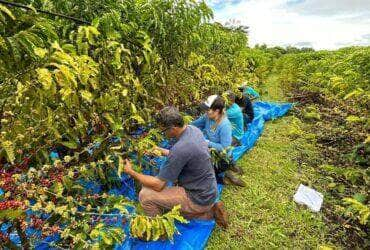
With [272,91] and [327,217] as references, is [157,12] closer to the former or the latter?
[327,217]

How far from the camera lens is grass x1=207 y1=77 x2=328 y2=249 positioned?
155 inches

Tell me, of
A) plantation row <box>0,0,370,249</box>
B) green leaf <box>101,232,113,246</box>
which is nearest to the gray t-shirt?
plantation row <box>0,0,370,249</box>

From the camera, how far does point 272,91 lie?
1270 centimetres

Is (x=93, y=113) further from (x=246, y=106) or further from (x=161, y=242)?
(x=246, y=106)

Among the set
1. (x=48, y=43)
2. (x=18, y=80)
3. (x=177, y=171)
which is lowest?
(x=177, y=171)

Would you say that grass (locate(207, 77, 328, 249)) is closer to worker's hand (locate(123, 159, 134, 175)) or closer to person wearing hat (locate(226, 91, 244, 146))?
person wearing hat (locate(226, 91, 244, 146))

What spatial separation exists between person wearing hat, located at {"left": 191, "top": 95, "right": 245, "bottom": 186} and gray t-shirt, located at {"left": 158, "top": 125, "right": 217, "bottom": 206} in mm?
903

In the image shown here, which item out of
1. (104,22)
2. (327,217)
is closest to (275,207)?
(327,217)

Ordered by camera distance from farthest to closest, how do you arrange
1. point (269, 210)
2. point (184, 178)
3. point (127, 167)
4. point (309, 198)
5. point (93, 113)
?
1. point (309, 198)
2. point (269, 210)
3. point (184, 178)
4. point (127, 167)
5. point (93, 113)

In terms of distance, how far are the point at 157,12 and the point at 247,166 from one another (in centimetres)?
288

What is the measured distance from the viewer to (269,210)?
4.52 metres

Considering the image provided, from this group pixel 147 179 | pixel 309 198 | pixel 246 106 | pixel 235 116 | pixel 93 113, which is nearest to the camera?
pixel 93 113

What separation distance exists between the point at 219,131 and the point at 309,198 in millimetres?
1330

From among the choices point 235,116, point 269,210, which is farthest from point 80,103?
point 235,116
